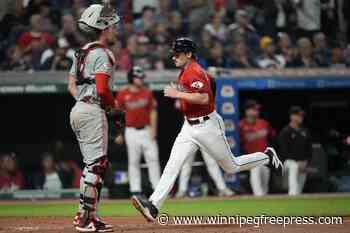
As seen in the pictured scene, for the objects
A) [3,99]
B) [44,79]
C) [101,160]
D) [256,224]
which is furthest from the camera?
[3,99]

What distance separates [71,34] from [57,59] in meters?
0.69

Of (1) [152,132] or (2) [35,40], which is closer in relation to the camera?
(1) [152,132]

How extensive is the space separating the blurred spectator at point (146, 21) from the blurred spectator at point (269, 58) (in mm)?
1879

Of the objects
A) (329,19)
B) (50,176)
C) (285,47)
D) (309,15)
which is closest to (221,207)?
(50,176)

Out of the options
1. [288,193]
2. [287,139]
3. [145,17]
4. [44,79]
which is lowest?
[288,193]

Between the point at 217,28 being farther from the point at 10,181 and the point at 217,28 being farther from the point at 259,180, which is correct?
the point at 10,181

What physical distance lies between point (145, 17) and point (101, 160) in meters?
7.57

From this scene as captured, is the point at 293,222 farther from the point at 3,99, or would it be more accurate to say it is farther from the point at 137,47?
the point at 3,99

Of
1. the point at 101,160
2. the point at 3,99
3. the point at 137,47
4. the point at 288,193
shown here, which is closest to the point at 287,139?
the point at 288,193

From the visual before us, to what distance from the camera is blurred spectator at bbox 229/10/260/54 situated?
→ 47.2 feet

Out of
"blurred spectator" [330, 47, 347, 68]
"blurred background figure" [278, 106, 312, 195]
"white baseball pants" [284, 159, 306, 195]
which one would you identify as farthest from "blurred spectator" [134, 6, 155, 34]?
"white baseball pants" [284, 159, 306, 195]

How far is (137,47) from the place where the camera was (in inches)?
545

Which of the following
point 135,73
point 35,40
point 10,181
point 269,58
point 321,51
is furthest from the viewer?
point 321,51

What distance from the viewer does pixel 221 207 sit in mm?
10492
